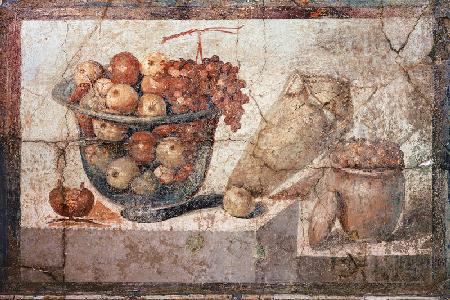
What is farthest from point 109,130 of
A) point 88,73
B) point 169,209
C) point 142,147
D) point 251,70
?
point 251,70

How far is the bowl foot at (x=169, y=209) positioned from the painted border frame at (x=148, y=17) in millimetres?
558

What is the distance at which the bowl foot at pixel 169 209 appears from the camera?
168 inches

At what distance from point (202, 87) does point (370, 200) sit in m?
1.57

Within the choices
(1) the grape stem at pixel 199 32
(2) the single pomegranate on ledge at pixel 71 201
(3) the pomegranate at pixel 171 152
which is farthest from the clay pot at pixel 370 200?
(2) the single pomegranate on ledge at pixel 71 201

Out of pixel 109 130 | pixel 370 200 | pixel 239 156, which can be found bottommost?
pixel 370 200

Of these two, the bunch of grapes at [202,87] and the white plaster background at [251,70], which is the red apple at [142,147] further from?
the white plaster background at [251,70]

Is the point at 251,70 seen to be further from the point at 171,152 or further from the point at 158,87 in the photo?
the point at 171,152

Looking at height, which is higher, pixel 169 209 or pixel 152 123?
pixel 152 123

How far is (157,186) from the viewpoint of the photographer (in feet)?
13.9

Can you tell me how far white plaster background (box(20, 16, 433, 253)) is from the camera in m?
4.26

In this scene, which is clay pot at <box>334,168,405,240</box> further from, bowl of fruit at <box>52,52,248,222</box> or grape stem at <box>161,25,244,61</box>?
grape stem at <box>161,25,244,61</box>

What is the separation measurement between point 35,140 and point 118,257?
3.75 feet

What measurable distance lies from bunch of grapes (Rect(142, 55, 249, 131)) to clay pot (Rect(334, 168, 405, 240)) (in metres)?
0.96

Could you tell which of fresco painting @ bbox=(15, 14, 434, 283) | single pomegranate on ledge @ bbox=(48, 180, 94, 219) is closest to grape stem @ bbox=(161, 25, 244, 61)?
fresco painting @ bbox=(15, 14, 434, 283)
